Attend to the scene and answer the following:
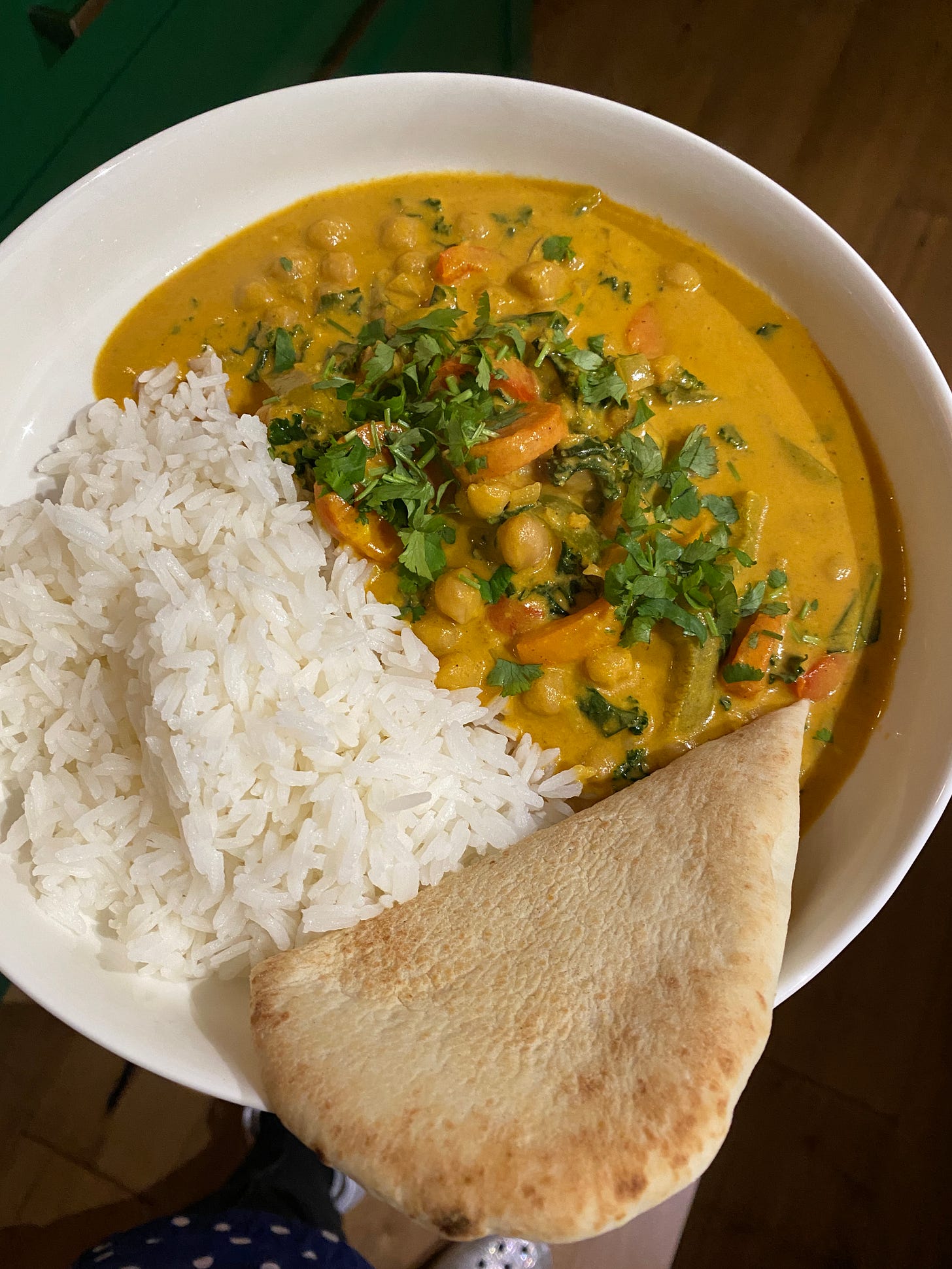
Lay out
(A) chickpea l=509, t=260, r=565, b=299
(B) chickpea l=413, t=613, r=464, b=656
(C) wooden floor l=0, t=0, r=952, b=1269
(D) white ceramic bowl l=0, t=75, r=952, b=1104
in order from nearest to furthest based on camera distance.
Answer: (D) white ceramic bowl l=0, t=75, r=952, b=1104 → (B) chickpea l=413, t=613, r=464, b=656 → (A) chickpea l=509, t=260, r=565, b=299 → (C) wooden floor l=0, t=0, r=952, b=1269

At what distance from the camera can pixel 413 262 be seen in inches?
99.5

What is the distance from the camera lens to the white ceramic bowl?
2146 millimetres

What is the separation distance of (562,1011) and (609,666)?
2.62ft

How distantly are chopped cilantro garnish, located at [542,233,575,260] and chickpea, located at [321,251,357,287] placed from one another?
52cm

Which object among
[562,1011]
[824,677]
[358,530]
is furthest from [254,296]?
[562,1011]

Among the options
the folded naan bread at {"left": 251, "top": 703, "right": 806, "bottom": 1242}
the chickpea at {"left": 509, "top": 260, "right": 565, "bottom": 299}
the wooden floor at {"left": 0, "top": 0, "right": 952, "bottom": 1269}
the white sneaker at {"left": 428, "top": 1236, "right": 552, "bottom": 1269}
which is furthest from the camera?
the white sneaker at {"left": 428, "top": 1236, "right": 552, "bottom": 1269}

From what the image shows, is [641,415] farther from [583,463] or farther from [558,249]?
[558,249]

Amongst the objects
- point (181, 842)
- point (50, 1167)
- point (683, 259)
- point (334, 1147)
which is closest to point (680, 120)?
point (683, 259)

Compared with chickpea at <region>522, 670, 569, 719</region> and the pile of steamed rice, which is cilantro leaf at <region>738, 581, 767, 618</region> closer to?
chickpea at <region>522, 670, 569, 719</region>

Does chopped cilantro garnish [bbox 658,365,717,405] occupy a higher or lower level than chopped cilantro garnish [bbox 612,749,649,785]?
higher

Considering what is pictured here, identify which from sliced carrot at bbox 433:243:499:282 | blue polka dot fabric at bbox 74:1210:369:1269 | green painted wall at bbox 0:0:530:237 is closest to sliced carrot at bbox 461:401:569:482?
sliced carrot at bbox 433:243:499:282

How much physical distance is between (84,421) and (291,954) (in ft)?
4.79

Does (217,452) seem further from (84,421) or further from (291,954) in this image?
(291,954)

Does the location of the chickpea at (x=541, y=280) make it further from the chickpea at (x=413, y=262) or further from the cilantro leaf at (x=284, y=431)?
the cilantro leaf at (x=284, y=431)
